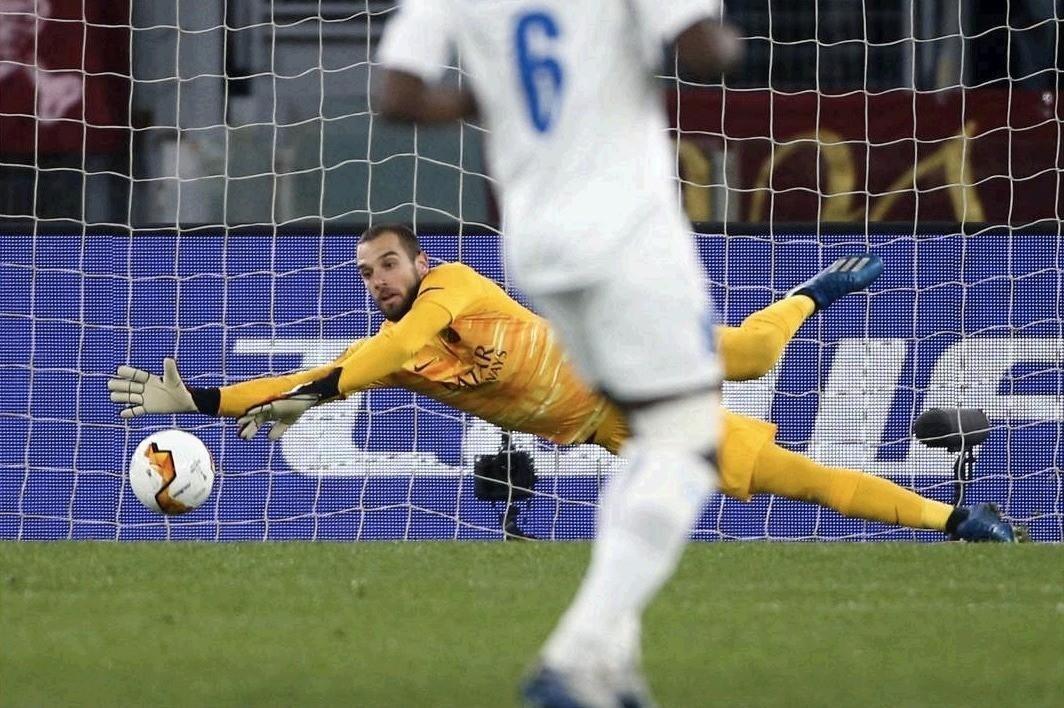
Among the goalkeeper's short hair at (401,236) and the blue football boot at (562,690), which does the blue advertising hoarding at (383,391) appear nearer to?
the goalkeeper's short hair at (401,236)

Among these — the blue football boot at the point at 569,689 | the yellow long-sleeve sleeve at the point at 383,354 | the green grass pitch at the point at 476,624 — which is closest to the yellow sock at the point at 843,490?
the green grass pitch at the point at 476,624

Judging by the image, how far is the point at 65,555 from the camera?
6.96 metres

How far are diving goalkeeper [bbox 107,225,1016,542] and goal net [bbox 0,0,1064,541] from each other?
1600 mm

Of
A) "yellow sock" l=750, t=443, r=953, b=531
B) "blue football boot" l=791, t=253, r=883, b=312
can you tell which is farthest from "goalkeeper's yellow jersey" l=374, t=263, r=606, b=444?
"blue football boot" l=791, t=253, r=883, b=312

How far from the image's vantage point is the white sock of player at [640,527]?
328 cm

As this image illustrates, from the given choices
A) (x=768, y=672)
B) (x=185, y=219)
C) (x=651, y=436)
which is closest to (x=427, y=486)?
(x=185, y=219)

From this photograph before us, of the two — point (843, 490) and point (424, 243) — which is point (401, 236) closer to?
point (424, 243)

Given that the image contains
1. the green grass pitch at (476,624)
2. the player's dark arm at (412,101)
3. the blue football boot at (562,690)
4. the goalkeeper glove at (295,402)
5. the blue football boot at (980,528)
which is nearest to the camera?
the blue football boot at (562,690)

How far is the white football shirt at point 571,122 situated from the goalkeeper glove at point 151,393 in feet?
12.2

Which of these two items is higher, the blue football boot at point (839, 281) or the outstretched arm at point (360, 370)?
the blue football boot at point (839, 281)

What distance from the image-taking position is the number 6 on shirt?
11.3 ft

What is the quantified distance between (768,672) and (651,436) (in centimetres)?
89

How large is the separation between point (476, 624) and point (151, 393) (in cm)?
252

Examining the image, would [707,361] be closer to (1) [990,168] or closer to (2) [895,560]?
(2) [895,560]
